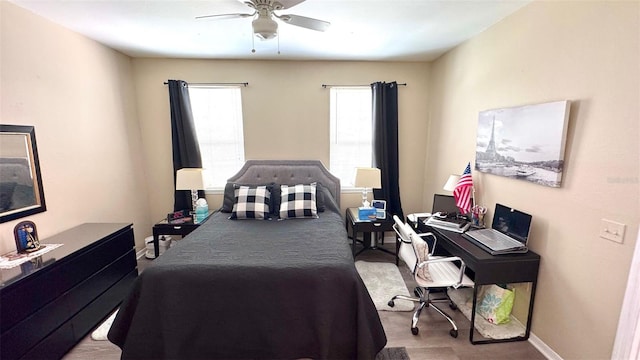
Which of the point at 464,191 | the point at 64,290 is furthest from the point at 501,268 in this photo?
the point at 64,290

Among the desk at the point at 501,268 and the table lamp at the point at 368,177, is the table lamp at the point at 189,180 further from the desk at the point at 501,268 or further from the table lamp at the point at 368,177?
the desk at the point at 501,268

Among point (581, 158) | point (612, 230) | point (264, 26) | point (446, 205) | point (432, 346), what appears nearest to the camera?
point (612, 230)

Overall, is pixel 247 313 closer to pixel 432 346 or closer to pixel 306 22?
pixel 432 346

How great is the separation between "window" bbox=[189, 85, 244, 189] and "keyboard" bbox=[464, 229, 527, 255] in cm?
299

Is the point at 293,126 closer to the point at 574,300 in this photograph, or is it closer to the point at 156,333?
the point at 156,333

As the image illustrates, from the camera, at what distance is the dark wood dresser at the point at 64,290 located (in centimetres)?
163

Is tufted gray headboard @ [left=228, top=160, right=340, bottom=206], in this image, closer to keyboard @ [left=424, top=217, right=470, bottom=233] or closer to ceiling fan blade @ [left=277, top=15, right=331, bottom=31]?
keyboard @ [left=424, top=217, right=470, bottom=233]

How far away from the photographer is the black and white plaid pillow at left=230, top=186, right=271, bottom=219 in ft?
9.92

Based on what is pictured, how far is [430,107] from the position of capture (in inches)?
146

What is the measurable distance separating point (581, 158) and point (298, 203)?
240 centimetres

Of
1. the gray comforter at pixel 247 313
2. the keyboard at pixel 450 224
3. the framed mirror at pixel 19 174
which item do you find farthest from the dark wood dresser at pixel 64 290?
the keyboard at pixel 450 224

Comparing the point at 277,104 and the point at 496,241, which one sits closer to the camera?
the point at 496,241

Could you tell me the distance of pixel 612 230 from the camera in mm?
1521

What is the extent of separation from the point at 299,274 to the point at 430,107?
9.92 feet
